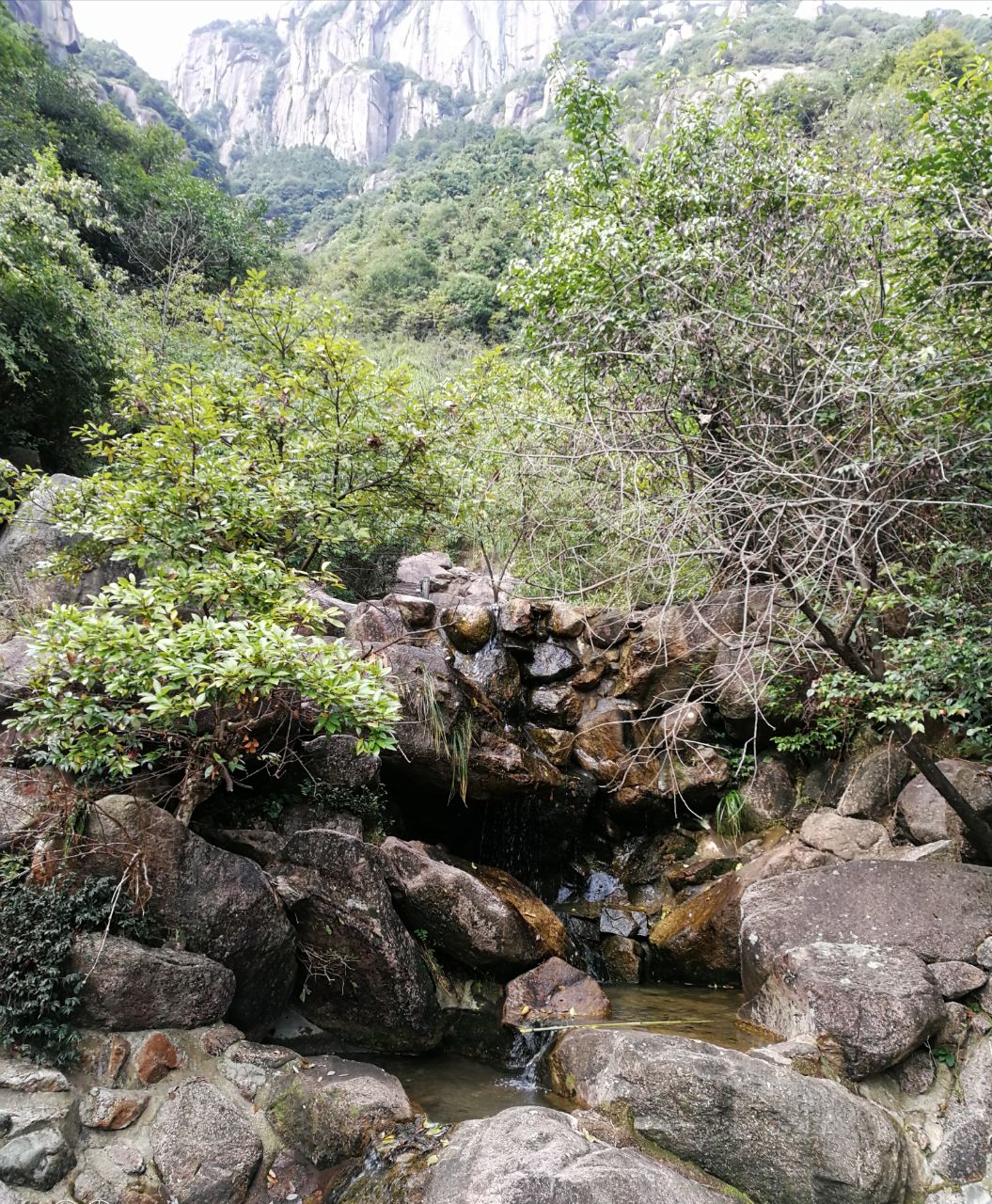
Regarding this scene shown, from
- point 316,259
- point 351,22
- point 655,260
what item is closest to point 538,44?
point 351,22

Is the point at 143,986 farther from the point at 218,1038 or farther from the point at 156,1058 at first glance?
the point at 218,1038

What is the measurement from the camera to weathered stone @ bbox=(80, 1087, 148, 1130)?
3363 mm

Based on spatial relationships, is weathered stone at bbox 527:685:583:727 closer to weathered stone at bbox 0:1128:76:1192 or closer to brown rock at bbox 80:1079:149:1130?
brown rock at bbox 80:1079:149:1130

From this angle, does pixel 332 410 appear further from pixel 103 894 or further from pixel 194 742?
pixel 103 894

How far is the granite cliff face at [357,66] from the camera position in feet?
253

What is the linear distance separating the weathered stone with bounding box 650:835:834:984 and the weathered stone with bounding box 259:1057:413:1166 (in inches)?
125

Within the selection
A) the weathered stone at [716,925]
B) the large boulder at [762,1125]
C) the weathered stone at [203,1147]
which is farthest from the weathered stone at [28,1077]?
the weathered stone at [716,925]

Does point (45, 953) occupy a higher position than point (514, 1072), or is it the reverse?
point (45, 953)

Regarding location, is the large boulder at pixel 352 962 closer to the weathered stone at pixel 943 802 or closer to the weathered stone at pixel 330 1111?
the weathered stone at pixel 330 1111

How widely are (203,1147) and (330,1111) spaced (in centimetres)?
63

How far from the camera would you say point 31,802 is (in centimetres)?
411

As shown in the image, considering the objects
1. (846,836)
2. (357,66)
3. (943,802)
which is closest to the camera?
(943,802)

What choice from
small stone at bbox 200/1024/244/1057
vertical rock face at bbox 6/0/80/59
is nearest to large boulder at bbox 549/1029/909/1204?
small stone at bbox 200/1024/244/1057

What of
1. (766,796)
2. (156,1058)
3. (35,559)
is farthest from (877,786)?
(35,559)
